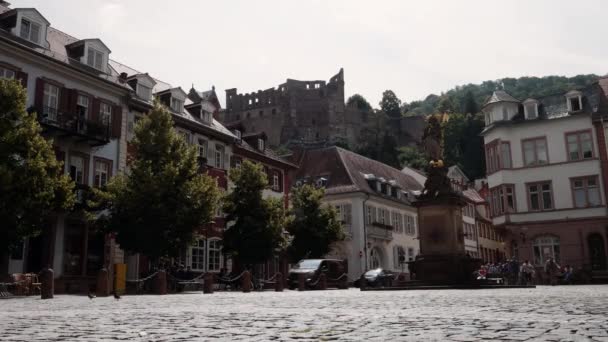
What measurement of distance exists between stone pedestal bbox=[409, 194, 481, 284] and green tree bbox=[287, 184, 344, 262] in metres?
17.7

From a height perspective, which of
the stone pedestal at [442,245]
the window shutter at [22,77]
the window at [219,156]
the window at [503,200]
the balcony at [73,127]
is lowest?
the stone pedestal at [442,245]

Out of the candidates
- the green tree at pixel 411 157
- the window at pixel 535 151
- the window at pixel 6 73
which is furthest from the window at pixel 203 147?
the green tree at pixel 411 157

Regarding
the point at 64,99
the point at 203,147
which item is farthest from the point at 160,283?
the point at 203,147

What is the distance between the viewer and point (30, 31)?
29.3m

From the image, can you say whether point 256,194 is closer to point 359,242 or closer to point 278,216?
point 278,216

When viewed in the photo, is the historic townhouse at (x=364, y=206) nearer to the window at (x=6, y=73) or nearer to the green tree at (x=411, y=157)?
the window at (x=6, y=73)

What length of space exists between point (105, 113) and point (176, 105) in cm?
644

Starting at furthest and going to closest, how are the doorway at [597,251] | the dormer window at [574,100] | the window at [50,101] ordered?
the dormer window at [574,100] → the doorway at [597,251] → the window at [50,101]

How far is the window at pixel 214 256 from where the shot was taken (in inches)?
1528

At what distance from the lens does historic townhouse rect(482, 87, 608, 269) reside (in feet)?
135

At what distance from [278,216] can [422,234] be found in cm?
1373

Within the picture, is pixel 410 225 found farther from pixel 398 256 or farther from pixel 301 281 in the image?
pixel 301 281

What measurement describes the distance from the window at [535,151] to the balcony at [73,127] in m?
29.4

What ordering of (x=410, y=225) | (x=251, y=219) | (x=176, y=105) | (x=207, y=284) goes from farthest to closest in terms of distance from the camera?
(x=410, y=225) → (x=176, y=105) → (x=251, y=219) → (x=207, y=284)
